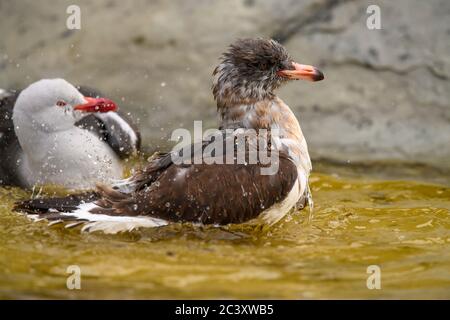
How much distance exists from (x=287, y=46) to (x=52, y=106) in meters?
2.65

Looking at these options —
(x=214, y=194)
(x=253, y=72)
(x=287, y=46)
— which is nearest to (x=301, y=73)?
(x=253, y=72)

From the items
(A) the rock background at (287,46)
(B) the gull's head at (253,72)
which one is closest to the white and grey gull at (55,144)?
(B) the gull's head at (253,72)

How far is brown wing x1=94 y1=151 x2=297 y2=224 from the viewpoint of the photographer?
5.21 metres

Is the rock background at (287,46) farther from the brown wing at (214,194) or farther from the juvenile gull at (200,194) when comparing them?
the brown wing at (214,194)

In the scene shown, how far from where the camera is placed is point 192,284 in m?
4.60

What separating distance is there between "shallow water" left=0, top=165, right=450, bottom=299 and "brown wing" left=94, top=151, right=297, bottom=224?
0.16m

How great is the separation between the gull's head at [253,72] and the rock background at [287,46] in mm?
2029

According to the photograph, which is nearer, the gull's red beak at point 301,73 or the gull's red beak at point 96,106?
the gull's red beak at point 301,73

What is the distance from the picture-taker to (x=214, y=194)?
17.1ft

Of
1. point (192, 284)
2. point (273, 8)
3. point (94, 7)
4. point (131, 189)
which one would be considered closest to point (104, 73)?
point (94, 7)

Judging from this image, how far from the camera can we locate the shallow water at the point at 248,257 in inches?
181

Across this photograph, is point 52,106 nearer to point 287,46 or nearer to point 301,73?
point 301,73

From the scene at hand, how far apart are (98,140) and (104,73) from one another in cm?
187
